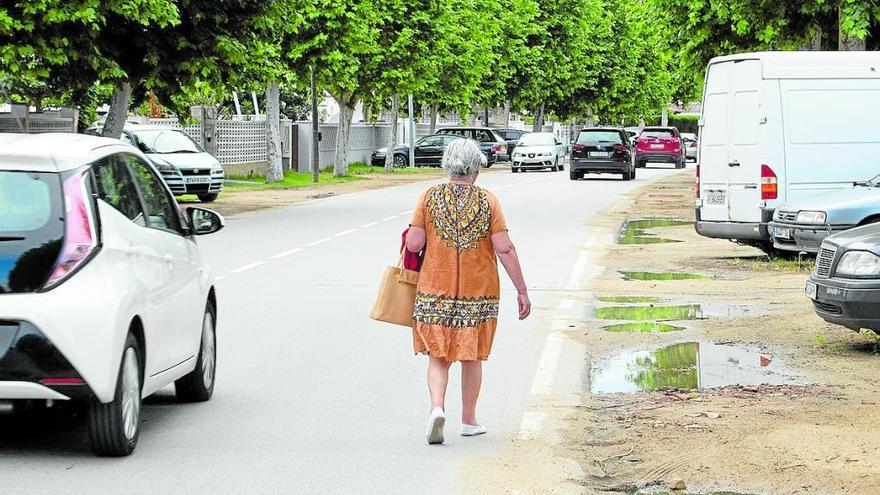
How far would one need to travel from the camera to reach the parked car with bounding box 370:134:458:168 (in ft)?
208

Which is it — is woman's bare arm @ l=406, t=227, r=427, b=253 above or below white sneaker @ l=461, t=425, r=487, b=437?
above

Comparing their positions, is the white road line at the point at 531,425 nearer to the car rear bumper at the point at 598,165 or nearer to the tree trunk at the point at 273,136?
A: the tree trunk at the point at 273,136

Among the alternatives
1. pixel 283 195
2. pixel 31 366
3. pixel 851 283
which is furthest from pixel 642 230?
pixel 31 366

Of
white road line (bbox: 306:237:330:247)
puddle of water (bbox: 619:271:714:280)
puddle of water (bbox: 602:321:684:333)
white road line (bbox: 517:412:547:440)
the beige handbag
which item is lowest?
puddle of water (bbox: 619:271:714:280)

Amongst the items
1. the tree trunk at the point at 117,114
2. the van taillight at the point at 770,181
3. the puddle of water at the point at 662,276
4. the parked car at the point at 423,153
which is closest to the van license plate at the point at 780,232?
the puddle of water at the point at 662,276

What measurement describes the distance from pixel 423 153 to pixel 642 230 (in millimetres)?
38076

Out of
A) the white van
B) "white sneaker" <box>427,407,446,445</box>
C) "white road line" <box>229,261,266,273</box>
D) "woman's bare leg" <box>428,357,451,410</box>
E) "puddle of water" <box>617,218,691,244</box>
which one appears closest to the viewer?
"white sneaker" <box>427,407,446,445</box>

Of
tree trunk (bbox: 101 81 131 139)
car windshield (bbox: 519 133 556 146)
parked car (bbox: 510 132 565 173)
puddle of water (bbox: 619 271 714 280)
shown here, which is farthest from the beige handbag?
car windshield (bbox: 519 133 556 146)

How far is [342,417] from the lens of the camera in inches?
348

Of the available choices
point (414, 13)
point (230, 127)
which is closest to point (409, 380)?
point (230, 127)

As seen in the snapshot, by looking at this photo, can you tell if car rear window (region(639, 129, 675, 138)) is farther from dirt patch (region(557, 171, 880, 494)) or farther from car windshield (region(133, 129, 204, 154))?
dirt patch (region(557, 171, 880, 494))

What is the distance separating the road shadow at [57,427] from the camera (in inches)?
307

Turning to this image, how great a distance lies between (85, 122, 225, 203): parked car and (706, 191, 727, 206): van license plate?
16112 millimetres

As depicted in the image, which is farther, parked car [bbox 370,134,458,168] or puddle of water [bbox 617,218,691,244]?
parked car [bbox 370,134,458,168]
